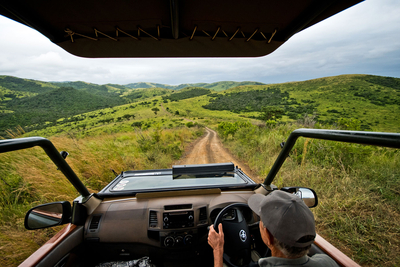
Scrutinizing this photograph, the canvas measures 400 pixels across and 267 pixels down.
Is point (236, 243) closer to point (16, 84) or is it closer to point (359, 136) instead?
point (359, 136)

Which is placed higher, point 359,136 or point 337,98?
point 359,136

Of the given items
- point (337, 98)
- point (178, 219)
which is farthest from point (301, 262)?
point (337, 98)

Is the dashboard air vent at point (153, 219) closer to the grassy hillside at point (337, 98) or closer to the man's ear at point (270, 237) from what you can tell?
the man's ear at point (270, 237)

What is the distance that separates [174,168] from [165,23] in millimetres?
1756

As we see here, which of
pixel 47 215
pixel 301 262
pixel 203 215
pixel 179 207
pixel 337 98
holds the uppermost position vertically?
pixel 301 262

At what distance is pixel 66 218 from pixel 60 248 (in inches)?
10.2

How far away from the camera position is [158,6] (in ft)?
4.48

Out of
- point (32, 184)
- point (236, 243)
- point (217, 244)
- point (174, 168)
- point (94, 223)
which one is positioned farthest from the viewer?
point (32, 184)

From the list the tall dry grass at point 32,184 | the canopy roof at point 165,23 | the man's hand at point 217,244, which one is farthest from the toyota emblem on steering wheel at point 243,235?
the tall dry grass at point 32,184

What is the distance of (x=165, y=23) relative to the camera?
156 centimetres

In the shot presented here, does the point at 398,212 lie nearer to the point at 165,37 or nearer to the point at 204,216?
the point at 204,216

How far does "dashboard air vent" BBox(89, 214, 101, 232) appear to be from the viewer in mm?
1898

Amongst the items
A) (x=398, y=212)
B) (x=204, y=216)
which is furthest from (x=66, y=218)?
(x=398, y=212)

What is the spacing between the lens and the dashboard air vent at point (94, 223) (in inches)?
74.7
